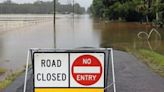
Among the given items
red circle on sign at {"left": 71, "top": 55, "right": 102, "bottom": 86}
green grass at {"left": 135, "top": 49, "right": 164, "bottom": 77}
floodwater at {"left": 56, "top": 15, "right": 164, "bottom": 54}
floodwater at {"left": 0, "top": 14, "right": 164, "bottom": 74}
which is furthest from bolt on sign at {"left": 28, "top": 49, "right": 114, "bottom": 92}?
floodwater at {"left": 56, "top": 15, "right": 164, "bottom": 54}

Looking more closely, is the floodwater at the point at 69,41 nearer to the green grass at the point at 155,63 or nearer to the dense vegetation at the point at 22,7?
the green grass at the point at 155,63

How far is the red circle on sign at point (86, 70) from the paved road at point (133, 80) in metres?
3.09

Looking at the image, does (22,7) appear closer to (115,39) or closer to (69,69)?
(115,39)

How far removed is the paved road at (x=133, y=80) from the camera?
9617 millimetres

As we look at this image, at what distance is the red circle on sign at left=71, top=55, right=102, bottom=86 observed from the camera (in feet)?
20.4

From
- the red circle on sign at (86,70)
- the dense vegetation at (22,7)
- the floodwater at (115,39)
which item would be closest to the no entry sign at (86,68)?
the red circle on sign at (86,70)

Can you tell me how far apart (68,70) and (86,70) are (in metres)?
0.26

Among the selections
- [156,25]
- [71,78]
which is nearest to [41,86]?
[71,78]

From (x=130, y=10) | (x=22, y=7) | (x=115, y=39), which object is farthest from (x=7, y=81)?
(x=22, y=7)

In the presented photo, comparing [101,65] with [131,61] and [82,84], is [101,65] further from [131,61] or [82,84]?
[131,61]

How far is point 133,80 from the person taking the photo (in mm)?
10898

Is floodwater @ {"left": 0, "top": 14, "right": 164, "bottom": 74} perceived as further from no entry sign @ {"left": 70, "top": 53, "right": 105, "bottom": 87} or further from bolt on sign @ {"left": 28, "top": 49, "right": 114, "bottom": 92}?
no entry sign @ {"left": 70, "top": 53, "right": 105, "bottom": 87}

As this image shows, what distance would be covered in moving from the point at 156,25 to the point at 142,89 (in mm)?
45028

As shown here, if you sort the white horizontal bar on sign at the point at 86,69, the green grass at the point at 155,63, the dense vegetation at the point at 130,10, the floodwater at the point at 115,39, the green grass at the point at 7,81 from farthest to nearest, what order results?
the dense vegetation at the point at 130,10, the floodwater at the point at 115,39, the green grass at the point at 155,63, the green grass at the point at 7,81, the white horizontal bar on sign at the point at 86,69
